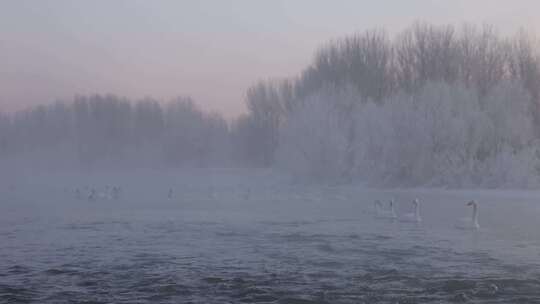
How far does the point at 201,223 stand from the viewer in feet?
54.9

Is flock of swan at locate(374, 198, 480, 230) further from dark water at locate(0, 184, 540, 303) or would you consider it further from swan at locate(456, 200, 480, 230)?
dark water at locate(0, 184, 540, 303)

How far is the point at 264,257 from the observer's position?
36.5ft

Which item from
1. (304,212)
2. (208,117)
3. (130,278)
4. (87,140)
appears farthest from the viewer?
(208,117)

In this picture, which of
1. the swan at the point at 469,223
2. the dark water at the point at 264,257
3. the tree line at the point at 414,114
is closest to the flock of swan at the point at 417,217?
the swan at the point at 469,223

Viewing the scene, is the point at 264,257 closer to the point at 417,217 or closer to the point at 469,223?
the point at 469,223

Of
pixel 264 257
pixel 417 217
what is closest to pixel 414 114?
pixel 417 217

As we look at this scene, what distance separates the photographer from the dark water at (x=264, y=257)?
27.5 ft

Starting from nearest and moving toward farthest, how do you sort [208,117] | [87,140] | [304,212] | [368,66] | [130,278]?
[130,278] → [304,212] → [368,66] → [87,140] → [208,117]

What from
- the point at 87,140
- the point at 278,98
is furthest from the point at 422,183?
the point at 87,140

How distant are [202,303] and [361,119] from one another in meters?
29.7

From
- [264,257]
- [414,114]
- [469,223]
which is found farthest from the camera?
[414,114]

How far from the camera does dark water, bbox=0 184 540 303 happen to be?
27.5 feet

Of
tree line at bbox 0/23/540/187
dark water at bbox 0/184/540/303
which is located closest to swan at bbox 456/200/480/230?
dark water at bbox 0/184/540/303

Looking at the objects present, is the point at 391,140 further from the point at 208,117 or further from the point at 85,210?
the point at 208,117
